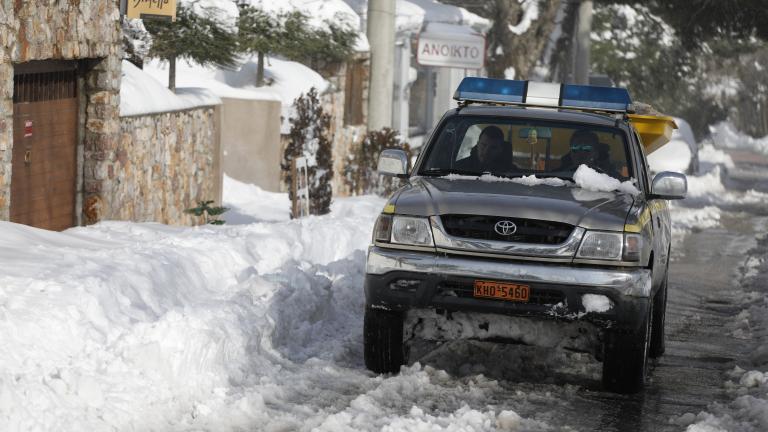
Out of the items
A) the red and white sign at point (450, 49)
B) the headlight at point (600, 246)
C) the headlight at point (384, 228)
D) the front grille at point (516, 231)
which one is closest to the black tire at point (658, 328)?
the headlight at point (600, 246)

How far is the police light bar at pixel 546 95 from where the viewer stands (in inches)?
422

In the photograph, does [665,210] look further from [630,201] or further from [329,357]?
[329,357]

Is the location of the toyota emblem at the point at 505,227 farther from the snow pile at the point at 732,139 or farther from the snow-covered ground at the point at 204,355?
the snow pile at the point at 732,139

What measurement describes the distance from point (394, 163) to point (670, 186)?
189 cm

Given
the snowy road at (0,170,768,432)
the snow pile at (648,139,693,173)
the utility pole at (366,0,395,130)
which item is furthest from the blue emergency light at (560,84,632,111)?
the snow pile at (648,139,693,173)

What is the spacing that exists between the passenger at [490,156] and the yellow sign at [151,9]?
17.7ft

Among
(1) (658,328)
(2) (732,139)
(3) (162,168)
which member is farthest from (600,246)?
(2) (732,139)

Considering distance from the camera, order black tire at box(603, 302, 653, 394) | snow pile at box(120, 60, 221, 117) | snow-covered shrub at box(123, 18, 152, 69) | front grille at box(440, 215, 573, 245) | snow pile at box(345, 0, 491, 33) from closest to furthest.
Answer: front grille at box(440, 215, 573, 245) → black tire at box(603, 302, 653, 394) → snow pile at box(120, 60, 221, 117) → snow-covered shrub at box(123, 18, 152, 69) → snow pile at box(345, 0, 491, 33)

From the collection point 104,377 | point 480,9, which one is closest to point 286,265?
point 104,377

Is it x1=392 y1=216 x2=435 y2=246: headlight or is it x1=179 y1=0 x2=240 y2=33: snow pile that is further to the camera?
x1=179 y1=0 x2=240 y2=33: snow pile

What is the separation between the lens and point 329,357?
9.56 m

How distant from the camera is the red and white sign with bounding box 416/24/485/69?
23969 mm

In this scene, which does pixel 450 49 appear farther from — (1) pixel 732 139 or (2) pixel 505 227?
(1) pixel 732 139

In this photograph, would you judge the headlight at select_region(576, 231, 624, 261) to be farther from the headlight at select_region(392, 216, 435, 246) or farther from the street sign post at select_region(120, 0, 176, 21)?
the street sign post at select_region(120, 0, 176, 21)
